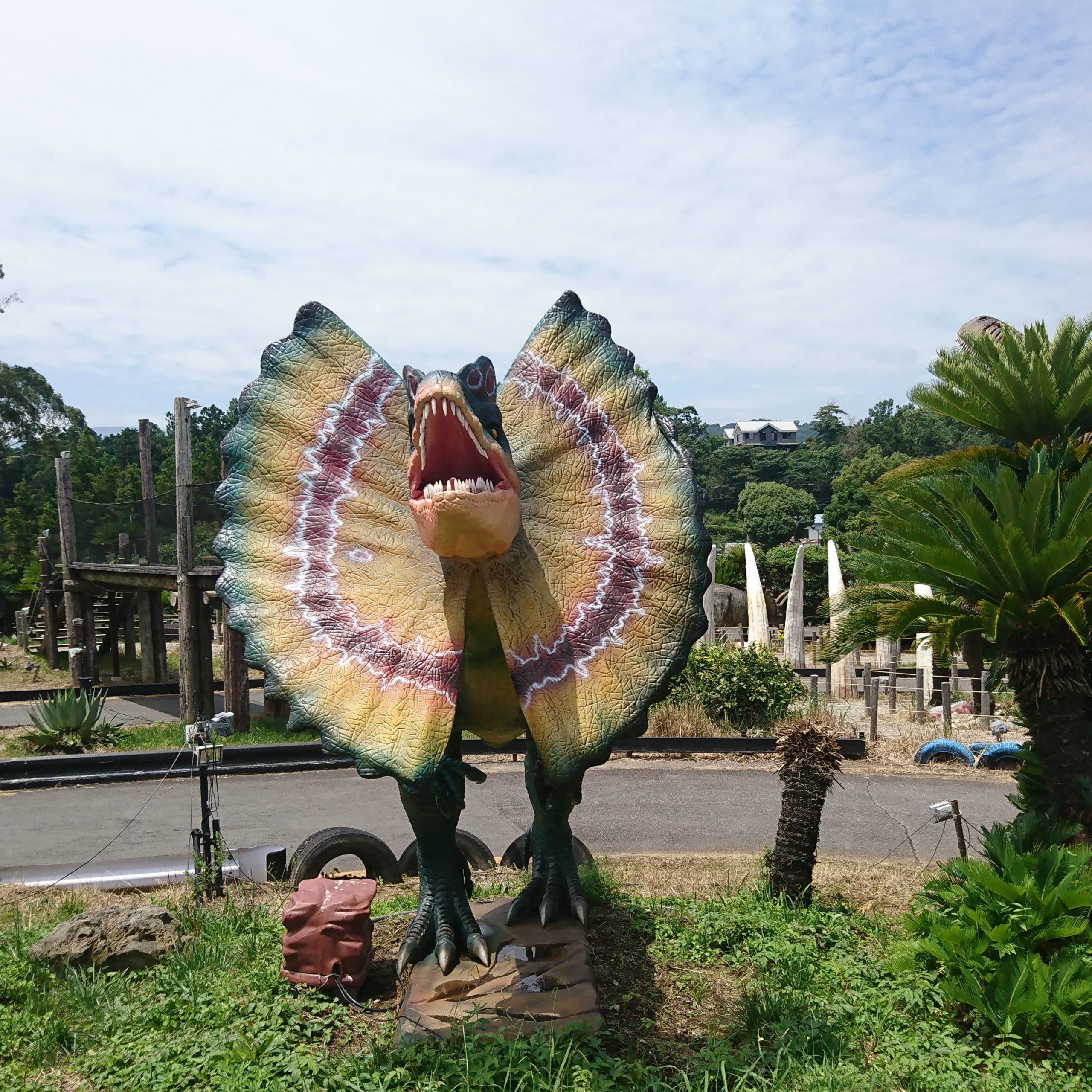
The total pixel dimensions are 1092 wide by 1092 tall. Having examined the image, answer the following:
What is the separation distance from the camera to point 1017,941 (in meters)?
4.00

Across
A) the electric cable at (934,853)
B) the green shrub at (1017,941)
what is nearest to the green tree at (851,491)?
the electric cable at (934,853)

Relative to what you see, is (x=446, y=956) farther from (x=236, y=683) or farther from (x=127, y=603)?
(x=127, y=603)

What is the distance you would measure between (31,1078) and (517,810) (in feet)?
17.2

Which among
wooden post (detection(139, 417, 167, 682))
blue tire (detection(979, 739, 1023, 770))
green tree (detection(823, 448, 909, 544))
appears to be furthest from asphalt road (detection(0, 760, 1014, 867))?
green tree (detection(823, 448, 909, 544))

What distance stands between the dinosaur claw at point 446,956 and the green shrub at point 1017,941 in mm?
2095

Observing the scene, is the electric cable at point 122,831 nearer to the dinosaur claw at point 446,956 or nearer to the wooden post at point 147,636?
the dinosaur claw at point 446,956

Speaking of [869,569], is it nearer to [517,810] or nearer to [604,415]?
[604,415]

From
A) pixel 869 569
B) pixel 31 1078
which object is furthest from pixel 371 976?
pixel 869 569

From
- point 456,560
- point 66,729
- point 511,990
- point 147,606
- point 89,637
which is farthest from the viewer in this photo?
point 147,606

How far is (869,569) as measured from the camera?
525 centimetres

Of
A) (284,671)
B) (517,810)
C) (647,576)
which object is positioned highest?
(647,576)

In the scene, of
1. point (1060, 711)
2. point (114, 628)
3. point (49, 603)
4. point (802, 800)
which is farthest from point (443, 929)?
point (49, 603)

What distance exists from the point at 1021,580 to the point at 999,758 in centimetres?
595

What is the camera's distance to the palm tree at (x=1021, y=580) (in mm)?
4703
